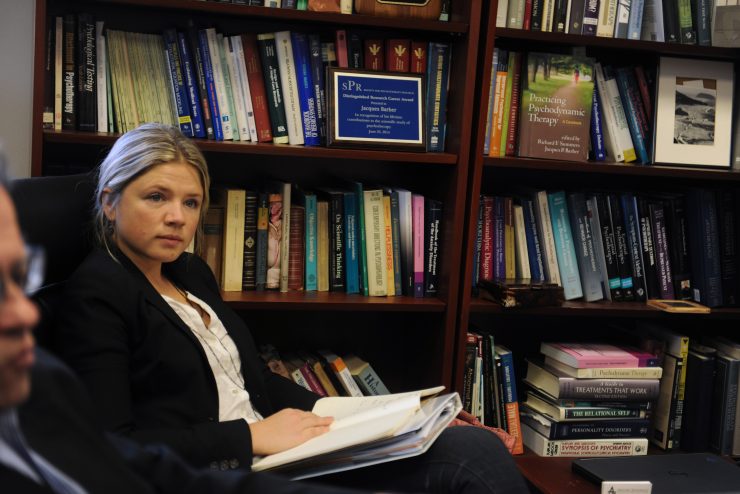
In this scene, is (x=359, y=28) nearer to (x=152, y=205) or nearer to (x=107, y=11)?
(x=107, y=11)

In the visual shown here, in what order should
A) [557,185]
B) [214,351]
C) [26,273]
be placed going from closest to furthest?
[26,273] < [214,351] < [557,185]

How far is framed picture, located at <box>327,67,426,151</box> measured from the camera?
7.02 ft

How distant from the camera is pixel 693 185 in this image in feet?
8.36

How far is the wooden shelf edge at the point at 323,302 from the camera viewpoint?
6.83ft

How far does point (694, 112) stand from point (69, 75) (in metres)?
1.60

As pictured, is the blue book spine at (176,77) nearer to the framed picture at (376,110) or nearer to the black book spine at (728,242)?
the framed picture at (376,110)

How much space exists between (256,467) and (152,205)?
1.66 feet

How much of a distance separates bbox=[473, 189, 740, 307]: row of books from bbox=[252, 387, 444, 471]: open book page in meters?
0.73

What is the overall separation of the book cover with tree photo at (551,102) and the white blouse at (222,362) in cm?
96

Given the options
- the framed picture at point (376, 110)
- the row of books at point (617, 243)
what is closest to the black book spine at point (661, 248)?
the row of books at point (617, 243)

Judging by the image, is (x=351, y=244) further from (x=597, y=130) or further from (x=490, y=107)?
(x=597, y=130)

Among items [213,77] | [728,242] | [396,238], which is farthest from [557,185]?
[213,77]

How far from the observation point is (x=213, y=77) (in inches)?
82.6

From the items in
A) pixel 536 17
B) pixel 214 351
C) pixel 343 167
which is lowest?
pixel 214 351
